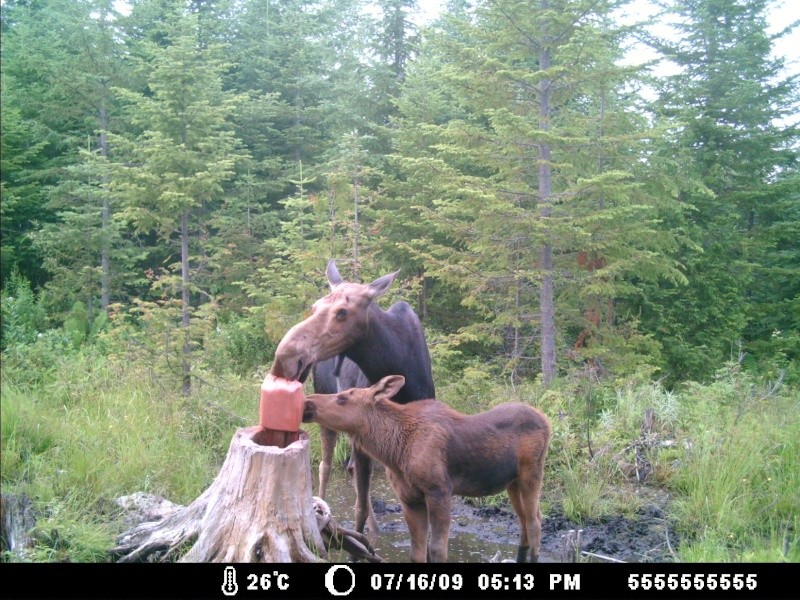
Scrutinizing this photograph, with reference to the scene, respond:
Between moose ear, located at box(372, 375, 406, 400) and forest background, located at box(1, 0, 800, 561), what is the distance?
7.43ft

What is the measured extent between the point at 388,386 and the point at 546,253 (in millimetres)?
6833

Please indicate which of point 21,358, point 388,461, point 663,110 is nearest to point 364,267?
point 21,358

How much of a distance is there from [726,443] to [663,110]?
33.6 feet

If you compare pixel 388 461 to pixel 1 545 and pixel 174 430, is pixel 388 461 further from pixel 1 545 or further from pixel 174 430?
pixel 174 430

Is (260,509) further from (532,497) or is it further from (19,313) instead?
(19,313)

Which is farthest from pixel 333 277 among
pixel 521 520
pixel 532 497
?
pixel 521 520

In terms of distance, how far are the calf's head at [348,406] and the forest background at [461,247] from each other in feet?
6.25

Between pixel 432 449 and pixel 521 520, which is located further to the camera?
pixel 521 520

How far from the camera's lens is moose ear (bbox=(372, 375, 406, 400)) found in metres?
4.90

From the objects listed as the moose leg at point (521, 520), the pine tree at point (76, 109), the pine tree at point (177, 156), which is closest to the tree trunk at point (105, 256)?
the pine tree at point (76, 109)

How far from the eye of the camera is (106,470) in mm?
5992

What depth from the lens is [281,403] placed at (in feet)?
14.3
